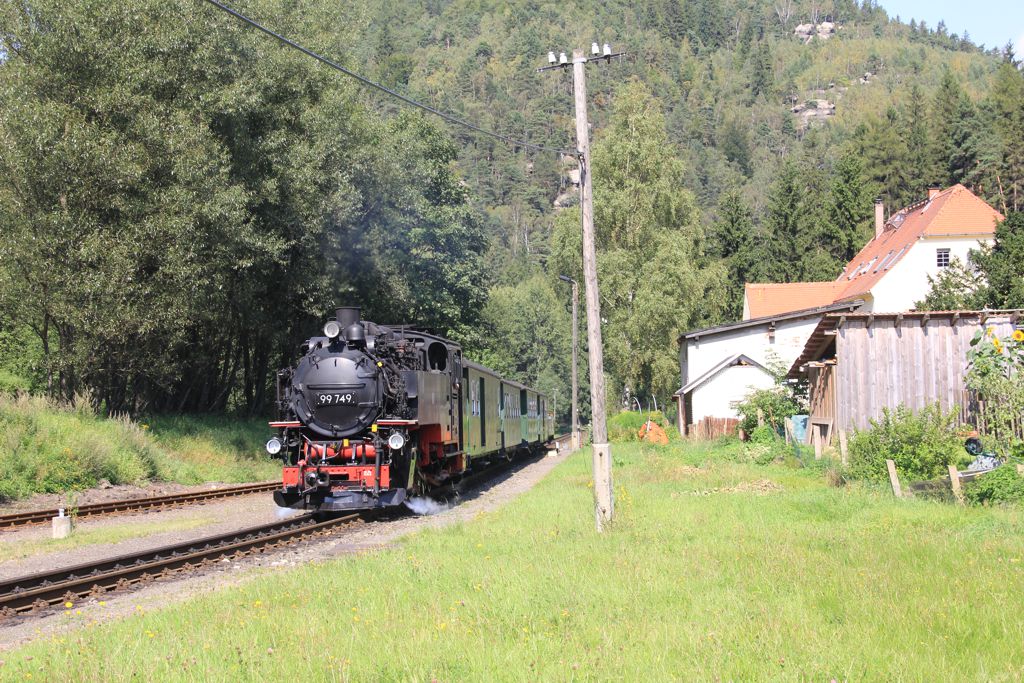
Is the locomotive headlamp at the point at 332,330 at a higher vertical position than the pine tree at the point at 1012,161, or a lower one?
lower

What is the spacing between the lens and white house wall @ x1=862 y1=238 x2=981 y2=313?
4538 centimetres

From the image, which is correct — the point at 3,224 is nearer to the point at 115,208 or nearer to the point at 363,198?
the point at 115,208

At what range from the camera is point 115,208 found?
23.5 meters

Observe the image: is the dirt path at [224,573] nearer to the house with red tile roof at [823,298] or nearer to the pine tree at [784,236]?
the house with red tile roof at [823,298]

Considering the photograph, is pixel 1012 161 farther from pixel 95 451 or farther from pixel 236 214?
pixel 95 451

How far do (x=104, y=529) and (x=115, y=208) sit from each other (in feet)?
34.4

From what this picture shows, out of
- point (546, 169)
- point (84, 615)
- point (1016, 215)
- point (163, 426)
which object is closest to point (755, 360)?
point (1016, 215)

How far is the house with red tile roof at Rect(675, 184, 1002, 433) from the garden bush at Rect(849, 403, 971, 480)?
52.4 feet

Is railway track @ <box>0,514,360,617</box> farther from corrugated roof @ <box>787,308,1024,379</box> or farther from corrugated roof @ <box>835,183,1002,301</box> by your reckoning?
corrugated roof @ <box>835,183,1002,301</box>

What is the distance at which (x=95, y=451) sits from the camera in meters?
21.3

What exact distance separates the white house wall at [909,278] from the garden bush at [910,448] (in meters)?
28.9

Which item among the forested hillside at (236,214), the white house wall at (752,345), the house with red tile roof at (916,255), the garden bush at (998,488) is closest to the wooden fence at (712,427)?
the white house wall at (752,345)

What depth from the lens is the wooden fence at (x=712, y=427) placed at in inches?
1417

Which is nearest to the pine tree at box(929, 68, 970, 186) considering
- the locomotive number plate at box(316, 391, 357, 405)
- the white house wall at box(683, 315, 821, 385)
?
the white house wall at box(683, 315, 821, 385)
